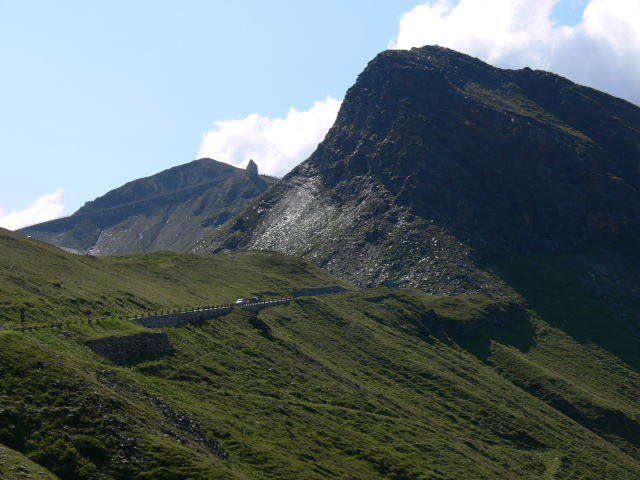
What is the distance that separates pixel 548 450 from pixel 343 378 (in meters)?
35.2

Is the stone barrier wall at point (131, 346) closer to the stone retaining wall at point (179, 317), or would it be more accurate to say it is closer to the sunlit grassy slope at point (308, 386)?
the sunlit grassy slope at point (308, 386)

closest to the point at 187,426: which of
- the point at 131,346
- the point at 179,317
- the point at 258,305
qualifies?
the point at 131,346

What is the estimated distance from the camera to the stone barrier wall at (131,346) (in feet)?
154

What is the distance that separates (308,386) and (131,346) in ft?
72.2

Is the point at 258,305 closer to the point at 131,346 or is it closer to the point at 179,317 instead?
the point at 179,317

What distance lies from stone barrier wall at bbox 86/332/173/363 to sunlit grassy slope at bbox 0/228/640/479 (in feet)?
3.53

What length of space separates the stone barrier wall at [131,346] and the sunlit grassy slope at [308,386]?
1076 millimetres

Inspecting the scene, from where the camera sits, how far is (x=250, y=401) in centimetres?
5266

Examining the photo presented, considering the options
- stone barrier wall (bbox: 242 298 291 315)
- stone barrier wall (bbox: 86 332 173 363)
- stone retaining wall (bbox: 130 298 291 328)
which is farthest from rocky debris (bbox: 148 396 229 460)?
stone barrier wall (bbox: 242 298 291 315)

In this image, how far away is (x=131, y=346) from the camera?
49812 mm

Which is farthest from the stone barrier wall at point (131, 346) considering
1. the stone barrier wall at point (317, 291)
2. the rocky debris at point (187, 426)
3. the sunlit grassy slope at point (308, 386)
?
the stone barrier wall at point (317, 291)

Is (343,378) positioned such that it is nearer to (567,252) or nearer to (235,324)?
(235,324)

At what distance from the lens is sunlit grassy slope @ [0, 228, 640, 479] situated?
1346 inches

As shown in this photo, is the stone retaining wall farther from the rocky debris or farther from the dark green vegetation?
the rocky debris
